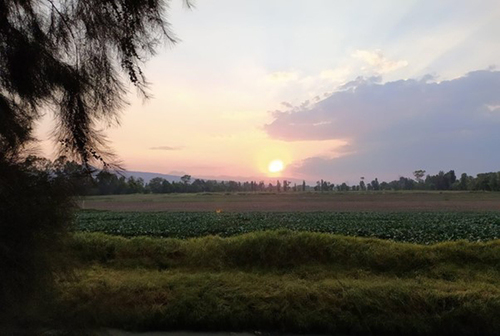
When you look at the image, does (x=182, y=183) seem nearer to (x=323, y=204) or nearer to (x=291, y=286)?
(x=323, y=204)

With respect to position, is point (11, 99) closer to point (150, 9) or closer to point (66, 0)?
point (66, 0)

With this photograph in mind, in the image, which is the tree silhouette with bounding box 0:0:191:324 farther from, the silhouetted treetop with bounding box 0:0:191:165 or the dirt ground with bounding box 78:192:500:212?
the dirt ground with bounding box 78:192:500:212

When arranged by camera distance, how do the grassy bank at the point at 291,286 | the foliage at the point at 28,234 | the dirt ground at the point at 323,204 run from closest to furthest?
the foliage at the point at 28,234 < the grassy bank at the point at 291,286 < the dirt ground at the point at 323,204

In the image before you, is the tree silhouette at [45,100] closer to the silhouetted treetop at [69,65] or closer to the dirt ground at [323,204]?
the silhouetted treetop at [69,65]

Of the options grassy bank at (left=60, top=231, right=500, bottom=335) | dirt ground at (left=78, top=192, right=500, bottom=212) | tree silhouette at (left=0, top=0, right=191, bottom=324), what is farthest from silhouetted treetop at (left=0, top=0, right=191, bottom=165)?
dirt ground at (left=78, top=192, right=500, bottom=212)

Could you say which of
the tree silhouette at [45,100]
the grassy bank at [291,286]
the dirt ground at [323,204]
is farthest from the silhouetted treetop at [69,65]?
the dirt ground at [323,204]

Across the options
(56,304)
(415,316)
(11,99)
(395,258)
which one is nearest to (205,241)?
(395,258)

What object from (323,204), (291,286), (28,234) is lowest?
(291,286)

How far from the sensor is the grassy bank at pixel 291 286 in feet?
14.5

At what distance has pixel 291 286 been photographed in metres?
5.19

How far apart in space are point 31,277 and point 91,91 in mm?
1519

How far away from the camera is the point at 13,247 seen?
245 centimetres

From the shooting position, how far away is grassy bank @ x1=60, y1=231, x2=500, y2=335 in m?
4.43

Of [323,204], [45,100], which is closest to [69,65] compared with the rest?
[45,100]
